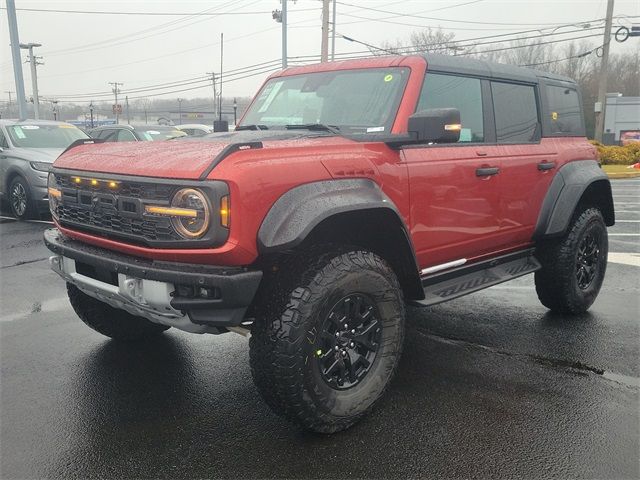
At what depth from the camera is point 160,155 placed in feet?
9.54

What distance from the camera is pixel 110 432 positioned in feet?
9.62

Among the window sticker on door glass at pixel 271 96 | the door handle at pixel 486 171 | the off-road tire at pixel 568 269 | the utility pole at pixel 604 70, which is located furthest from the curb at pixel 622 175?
the window sticker on door glass at pixel 271 96

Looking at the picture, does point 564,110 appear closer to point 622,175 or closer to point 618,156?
point 622,175

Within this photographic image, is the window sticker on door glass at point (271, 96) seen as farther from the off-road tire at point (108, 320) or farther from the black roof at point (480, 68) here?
the off-road tire at point (108, 320)

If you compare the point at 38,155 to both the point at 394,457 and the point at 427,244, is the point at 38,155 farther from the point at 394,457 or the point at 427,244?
the point at 394,457

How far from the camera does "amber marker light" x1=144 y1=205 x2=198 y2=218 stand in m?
2.58

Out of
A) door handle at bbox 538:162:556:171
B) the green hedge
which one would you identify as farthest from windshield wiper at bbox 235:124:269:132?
the green hedge

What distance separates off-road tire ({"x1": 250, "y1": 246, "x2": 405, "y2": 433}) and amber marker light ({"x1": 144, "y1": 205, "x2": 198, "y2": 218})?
0.53m

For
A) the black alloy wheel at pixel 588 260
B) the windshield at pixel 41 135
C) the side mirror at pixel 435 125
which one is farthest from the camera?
the windshield at pixel 41 135

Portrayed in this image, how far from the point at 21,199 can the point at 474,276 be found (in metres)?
8.55

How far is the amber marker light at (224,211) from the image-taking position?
252cm

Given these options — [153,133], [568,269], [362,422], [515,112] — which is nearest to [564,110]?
[515,112]

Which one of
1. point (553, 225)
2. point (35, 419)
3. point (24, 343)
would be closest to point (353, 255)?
point (35, 419)

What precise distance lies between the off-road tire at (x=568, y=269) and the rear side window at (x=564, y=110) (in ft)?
2.50
